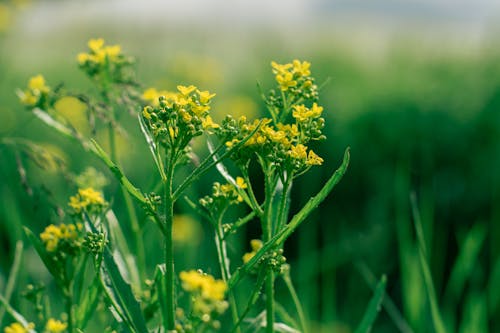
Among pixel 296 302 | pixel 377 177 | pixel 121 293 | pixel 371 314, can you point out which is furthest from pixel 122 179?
pixel 377 177

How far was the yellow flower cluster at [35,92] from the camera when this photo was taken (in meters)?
1.92

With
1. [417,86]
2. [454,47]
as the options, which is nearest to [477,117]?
[417,86]

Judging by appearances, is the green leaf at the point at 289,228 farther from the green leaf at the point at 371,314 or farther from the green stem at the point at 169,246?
the green leaf at the point at 371,314

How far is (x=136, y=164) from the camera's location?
18.0 ft

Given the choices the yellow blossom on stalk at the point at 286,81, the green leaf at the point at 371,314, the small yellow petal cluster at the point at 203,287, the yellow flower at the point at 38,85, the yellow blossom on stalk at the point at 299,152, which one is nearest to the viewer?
the small yellow petal cluster at the point at 203,287

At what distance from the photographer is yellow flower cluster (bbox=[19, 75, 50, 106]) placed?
1925 millimetres

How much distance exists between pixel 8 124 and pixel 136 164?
1323mm

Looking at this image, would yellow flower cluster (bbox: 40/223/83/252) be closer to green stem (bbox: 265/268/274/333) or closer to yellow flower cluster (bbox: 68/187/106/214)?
yellow flower cluster (bbox: 68/187/106/214)

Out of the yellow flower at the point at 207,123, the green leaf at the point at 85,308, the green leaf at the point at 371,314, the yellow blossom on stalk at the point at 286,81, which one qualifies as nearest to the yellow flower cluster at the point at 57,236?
the green leaf at the point at 85,308

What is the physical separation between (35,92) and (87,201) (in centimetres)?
48

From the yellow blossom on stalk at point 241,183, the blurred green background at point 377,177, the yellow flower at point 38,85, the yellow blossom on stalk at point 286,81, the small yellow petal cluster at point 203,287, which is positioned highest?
the yellow blossom on stalk at point 286,81

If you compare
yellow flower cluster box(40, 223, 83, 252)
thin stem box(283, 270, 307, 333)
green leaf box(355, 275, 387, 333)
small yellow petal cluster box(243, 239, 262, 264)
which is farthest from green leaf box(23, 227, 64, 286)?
green leaf box(355, 275, 387, 333)

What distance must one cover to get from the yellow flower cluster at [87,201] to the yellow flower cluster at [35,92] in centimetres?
43

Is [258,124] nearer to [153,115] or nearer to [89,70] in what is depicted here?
[153,115]
